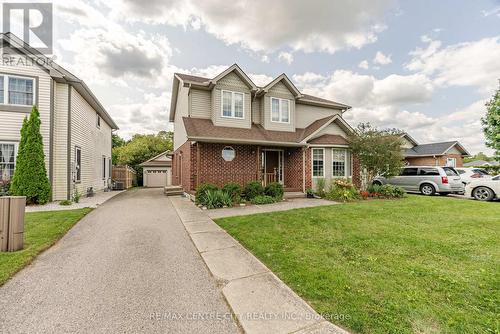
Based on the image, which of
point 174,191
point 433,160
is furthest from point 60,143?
point 433,160

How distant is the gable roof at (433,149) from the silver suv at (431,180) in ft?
32.6

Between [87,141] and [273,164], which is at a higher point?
[87,141]

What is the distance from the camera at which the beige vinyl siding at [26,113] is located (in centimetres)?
947

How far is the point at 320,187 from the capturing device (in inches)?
480

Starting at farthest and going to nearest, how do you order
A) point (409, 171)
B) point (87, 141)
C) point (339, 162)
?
point (409, 171), point (87, 141), point (339, 162)

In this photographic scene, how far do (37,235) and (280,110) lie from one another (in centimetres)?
1244

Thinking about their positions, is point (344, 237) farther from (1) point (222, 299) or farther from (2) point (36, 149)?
(2) point (36, 149)

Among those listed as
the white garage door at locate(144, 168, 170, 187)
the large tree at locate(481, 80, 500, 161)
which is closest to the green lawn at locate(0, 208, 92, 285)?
the white garage door at locate(144, 168, 170, 187)

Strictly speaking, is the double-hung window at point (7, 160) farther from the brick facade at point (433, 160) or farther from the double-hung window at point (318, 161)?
the brick facade at point (433, 160)

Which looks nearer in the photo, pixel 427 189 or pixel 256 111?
pixel 427 189

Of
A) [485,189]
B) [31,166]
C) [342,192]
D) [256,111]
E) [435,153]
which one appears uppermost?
[256,111]

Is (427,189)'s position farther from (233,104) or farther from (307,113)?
(233,104)

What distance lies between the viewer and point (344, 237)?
5.23 metres

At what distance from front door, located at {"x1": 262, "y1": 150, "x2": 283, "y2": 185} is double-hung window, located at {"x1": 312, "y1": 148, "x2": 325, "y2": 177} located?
6.79ft
